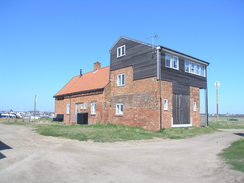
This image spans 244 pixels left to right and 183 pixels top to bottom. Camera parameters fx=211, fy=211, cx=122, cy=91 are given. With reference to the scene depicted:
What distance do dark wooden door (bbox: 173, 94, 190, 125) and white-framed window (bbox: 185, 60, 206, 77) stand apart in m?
3.31

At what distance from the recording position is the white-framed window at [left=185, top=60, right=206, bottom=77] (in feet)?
80.4

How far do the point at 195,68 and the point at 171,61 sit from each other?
5170mm

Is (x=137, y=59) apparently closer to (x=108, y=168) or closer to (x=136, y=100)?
(x=136, y=100)

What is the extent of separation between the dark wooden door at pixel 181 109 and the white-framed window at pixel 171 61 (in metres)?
3.13

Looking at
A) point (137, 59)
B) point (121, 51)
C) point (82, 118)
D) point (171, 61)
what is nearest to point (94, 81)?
point (82, 118)

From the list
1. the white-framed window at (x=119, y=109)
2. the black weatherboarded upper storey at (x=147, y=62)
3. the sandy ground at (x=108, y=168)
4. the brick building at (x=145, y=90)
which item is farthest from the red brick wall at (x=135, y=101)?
the sandy ground at (x=108, y=168)

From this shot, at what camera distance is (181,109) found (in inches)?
906

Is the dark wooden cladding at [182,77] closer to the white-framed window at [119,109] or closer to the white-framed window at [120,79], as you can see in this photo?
the white-framed window at [120,79]

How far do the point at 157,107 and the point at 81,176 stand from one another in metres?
14.7

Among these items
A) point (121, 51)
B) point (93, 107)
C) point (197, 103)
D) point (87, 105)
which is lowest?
point (93, 107)

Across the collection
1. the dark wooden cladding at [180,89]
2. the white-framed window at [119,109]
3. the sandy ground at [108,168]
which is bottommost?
the sandy ground at [108,168]

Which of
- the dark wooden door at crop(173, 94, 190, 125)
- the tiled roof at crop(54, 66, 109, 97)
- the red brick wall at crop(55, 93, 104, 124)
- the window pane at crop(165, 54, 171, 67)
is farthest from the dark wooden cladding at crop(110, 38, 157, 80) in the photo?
the red brick wall at crop(55, 93, 104, 124)

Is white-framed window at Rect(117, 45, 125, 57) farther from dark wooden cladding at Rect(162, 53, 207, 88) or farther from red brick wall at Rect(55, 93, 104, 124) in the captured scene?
dark wooden cladding at Rect(162, 53, 207, 88)

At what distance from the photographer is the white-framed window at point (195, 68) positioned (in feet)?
80.4
